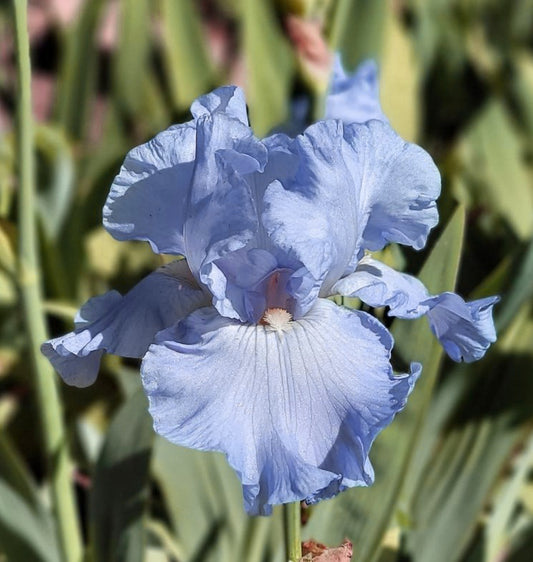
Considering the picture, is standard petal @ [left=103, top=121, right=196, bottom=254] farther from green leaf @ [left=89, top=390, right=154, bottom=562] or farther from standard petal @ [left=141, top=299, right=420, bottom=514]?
green leaf @ [left=89, top=390, right=154, bottom=562]

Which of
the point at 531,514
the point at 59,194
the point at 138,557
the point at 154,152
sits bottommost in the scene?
the point at 531,514

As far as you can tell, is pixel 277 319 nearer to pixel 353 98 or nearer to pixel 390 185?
pixel 390 185

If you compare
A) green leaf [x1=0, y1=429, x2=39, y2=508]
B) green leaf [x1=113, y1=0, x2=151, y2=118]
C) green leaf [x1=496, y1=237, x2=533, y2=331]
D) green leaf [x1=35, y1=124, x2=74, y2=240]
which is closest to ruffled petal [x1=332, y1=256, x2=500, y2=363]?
green leaf [x1=496, y1=237, x2=533, y2=331]

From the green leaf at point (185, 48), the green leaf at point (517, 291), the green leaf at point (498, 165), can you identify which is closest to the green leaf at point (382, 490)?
the green leaf at point (517, 291)

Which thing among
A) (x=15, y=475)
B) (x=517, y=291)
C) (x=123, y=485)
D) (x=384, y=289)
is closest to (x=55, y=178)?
(x=15, y=475)

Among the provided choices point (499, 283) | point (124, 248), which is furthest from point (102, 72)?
A: point (499, 283)

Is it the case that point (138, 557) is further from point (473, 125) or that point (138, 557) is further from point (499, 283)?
point (473, 125)
